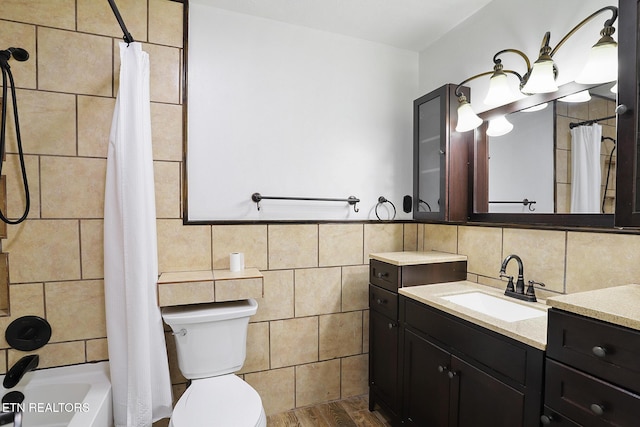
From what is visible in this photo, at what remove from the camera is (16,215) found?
155cm

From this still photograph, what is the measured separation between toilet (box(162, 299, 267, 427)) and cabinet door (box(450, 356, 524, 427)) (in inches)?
33.7

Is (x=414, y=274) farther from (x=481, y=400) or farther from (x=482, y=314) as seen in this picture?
(x=481, y=400)

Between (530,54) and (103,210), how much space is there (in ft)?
7.74

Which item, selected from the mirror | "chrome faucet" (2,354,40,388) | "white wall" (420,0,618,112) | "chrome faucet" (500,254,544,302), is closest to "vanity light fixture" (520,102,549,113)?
the mirror

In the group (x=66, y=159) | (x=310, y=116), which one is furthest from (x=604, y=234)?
(x=66, y=159)

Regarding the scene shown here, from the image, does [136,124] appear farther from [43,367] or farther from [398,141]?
[398,141]

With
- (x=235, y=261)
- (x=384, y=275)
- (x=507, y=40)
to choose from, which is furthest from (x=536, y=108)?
(x=235, y=261)

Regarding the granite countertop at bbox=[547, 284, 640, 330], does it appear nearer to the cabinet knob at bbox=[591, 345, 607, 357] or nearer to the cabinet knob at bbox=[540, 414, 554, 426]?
the cabinet knob at bbox=[591, 345, 607, 357]

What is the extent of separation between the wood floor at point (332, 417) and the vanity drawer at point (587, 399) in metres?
1.22

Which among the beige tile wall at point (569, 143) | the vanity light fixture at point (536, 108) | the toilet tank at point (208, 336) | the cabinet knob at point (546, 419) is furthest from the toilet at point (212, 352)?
the vanity light fixture at point (536, 108)

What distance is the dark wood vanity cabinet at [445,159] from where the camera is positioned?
192 cm

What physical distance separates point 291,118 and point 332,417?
74.7 inches

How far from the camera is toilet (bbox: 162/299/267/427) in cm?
141

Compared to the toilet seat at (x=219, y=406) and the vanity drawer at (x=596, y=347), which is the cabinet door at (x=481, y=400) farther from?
the toilet seat at (x=219, y=406)
